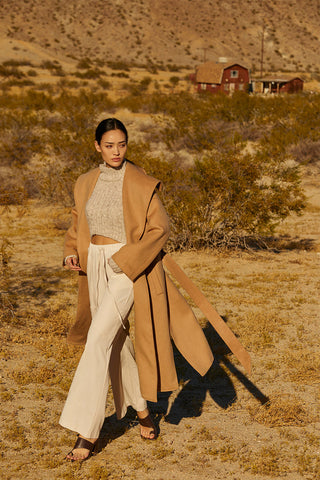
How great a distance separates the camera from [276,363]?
508cm

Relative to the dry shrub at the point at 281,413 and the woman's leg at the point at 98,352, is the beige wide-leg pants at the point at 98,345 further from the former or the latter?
the dry shrub at the point at 281,413

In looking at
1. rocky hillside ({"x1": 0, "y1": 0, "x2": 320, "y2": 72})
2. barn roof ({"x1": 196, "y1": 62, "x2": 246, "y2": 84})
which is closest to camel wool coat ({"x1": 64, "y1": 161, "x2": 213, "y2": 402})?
barn roof ({"x1": 196, "y1": 62, "x2": 246, "y2": 84})

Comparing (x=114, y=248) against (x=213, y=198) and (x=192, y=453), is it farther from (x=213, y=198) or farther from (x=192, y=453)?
(x=213, y=198)

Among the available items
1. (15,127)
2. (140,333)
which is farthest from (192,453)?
(15,127)

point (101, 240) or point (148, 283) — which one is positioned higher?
point (101, 240)

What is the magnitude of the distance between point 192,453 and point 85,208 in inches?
68.6

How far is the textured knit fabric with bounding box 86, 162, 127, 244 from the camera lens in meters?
3.29

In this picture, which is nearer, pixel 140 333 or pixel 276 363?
pixel 140 333

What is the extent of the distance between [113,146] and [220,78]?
129 ft

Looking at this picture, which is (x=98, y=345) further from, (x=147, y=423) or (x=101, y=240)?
(x=147, y=423)

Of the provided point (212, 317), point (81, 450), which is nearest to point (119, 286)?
point (212, 317)

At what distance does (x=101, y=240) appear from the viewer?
11.1 ft

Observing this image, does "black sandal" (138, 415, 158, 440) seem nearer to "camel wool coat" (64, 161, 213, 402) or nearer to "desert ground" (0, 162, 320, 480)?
"desert ground" (0, 162, 320, 480)

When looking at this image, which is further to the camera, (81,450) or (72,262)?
(72,262)
